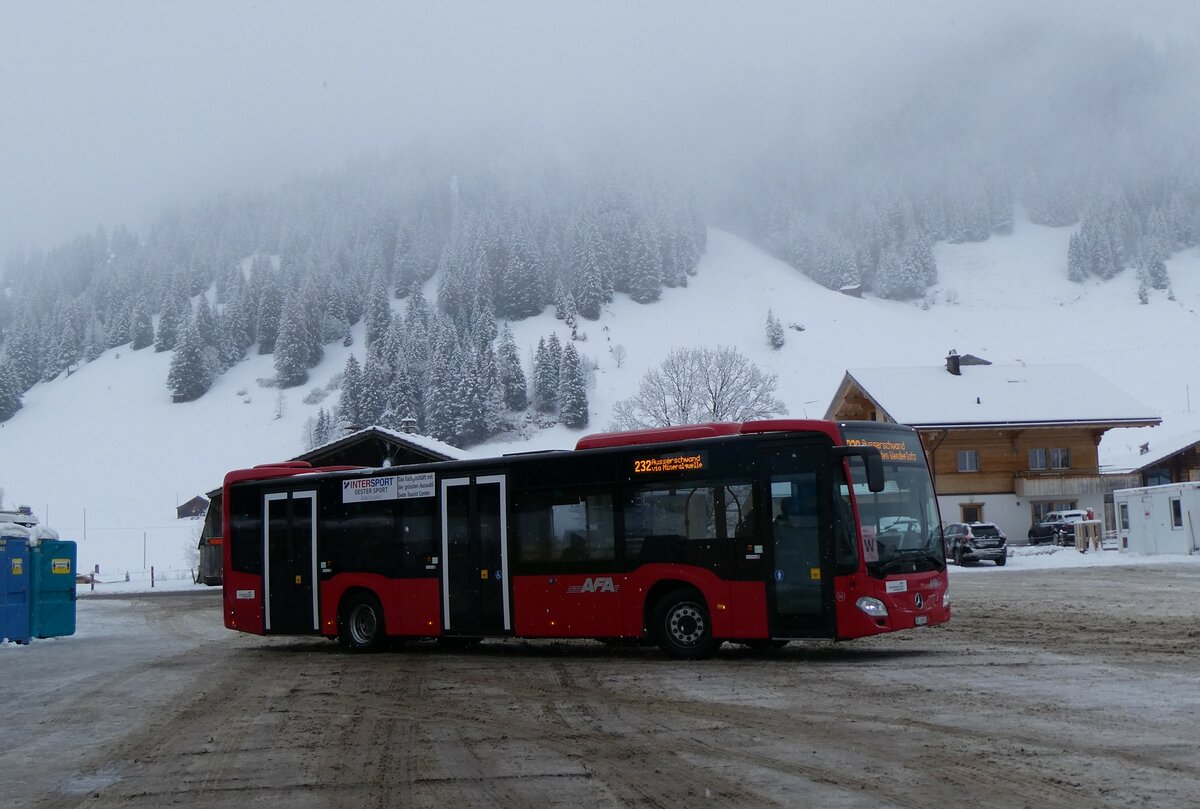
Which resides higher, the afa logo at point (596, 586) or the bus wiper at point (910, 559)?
the bus wiper at point (910, 559)

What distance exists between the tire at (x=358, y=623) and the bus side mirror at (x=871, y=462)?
8.18 metres

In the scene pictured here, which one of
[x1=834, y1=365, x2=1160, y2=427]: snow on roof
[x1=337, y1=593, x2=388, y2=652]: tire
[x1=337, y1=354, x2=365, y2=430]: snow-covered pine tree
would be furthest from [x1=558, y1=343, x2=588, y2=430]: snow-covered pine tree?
[x1=337, y1=593, x2=388, y2=652]: tire

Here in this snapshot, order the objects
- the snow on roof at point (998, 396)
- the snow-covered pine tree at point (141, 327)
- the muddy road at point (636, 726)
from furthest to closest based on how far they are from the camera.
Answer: the snow-covered pine tree at point (141, 327) < the snow on roof at point (998, 396) < the muddy road at point (636, 726)

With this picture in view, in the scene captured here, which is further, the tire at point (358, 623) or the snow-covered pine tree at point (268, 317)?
the snow-covered pine tree at point (268, 317)

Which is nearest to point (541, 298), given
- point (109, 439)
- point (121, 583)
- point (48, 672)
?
Result: point (109, 439)

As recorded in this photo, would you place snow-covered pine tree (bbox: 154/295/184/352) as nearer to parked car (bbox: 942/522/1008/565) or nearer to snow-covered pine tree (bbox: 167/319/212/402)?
snow-covered pine tree (bbox: 167/319/212/402)

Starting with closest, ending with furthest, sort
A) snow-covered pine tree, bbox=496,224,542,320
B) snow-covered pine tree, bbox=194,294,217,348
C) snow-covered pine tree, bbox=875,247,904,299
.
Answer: snow-covered pine tree, bbox=194,294,217,348
snow-covered pine tree, bbox=496,224,542,320
snow-covered pine tree, bbox=875,247,904,299

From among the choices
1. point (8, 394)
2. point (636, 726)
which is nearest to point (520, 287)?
point (8, 394)

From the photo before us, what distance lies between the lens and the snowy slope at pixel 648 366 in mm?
100250

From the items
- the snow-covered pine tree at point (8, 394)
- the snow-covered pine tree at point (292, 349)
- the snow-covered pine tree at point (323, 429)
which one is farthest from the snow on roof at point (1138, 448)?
the snow-covered pine tree at point (8, 394)

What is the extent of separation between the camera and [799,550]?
44.9 ft

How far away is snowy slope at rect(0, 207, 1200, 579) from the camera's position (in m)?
100

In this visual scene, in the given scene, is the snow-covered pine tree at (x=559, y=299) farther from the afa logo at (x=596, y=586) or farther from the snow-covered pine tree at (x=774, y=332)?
the afa logo at (x=596, y=586)

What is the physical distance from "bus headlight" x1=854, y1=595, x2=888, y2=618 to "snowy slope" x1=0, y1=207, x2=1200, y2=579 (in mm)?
68817
